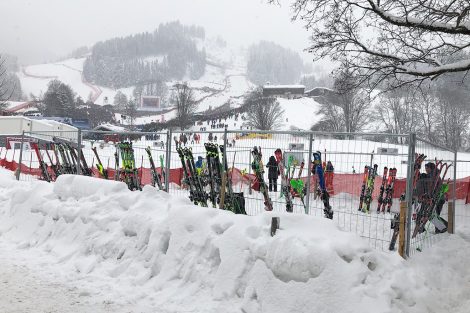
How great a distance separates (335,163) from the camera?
9.26 meters

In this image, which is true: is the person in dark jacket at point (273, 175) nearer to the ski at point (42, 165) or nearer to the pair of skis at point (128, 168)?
the pair of skis at point (128, 168)

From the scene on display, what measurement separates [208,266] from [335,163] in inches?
204

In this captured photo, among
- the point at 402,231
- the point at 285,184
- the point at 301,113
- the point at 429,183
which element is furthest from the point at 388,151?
the point at 301,113

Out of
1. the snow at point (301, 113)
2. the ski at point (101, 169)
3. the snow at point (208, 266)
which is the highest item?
the snow at point (301, 113)

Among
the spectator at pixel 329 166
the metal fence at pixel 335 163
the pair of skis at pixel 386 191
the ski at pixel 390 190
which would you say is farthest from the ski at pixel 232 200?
the ski at pixel 390 190

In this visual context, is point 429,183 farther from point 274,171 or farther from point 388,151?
point 274,171

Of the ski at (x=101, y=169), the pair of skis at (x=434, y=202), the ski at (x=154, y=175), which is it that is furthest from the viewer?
the ski at (x=101, y=169)

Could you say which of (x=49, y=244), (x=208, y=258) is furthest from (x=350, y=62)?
(x=49, y=244)

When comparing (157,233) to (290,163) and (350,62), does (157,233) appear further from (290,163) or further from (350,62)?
(350,62)

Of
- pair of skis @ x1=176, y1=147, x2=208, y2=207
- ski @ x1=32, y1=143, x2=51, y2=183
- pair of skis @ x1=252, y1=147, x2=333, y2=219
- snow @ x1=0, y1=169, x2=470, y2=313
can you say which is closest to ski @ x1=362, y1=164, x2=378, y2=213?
pair of skis @ x1=252, y1=147, x2=333, y2=219

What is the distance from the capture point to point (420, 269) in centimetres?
517

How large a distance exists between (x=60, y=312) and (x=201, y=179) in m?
4.46

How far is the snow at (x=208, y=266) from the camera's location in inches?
168

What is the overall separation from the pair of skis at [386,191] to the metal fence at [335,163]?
139 millimetres
